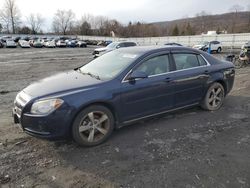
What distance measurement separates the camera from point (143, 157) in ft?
12.0

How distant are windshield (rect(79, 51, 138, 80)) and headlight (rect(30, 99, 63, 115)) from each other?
987 mm

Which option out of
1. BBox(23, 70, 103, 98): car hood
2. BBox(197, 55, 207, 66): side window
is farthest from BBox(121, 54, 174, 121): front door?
BBox(197, 55, 207, 66): side window

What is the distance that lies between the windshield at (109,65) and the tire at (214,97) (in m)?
2.10

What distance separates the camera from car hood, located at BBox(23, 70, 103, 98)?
3848 millimetres

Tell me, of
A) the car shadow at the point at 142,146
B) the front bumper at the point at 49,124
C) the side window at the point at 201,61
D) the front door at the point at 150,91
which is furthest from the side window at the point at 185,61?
the front bumper at the point at 49,124

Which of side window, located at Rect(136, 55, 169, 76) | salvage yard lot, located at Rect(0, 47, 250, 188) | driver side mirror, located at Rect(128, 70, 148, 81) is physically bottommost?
salvage yard lot, located at Rect(0, 47, 250, 188)

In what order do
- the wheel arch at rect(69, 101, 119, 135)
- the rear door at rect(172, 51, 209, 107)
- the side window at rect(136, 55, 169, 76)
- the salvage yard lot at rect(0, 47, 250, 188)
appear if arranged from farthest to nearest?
the rear door at rect(172, 51, 209, 107) < the side window at rect(136, 55, 169, 76) < the wheel arch at rect(69, 101, 119, 135) < the salvage yard lot at rect(0, 47, 250, 188)

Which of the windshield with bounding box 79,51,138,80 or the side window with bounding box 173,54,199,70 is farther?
the side window with bounding box 173,54,199,70

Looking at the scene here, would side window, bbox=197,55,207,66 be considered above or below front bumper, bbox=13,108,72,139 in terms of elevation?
above

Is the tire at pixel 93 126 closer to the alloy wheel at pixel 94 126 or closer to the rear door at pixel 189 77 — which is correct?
the alloy wheel at pixel 94 126

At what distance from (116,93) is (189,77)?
1803mm

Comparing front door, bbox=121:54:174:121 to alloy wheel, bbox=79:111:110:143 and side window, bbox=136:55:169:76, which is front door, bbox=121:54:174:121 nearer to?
side window, bbox=136:55:169:76

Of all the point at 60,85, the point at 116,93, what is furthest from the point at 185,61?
the point at 60,85

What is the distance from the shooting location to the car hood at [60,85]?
151 inches
